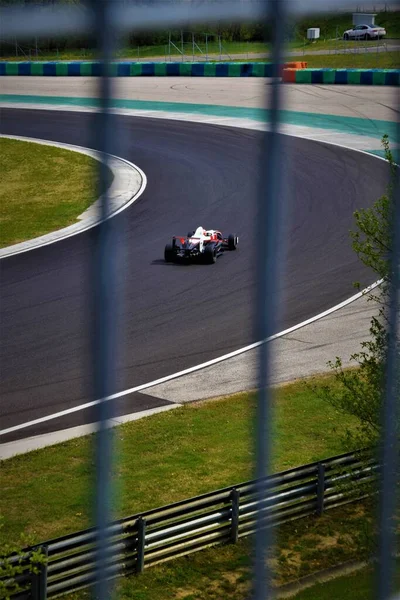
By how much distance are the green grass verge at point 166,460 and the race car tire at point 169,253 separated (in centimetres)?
610

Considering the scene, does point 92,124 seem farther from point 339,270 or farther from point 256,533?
point 339,270

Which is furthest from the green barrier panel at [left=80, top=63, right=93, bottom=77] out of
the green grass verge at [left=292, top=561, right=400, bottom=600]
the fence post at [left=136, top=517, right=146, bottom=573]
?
the fence post at [left=136, top=517, right=146, bottom=573]

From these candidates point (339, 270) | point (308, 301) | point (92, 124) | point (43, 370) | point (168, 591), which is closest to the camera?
point (92, 124)

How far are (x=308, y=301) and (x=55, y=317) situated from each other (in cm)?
423

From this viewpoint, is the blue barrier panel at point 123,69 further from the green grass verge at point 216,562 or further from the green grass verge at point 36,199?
the green grass verge at point 36,199

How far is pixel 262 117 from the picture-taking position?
1.46 meters

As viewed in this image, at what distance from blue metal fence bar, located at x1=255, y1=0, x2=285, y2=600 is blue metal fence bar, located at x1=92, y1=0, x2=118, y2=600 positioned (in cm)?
27

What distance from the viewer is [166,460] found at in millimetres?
9961

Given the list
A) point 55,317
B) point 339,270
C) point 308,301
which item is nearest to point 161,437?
point 55,317

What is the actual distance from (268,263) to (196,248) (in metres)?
15.9

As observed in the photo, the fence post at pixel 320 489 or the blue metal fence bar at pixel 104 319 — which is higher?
the blue metal fence bar at pixel 104 319

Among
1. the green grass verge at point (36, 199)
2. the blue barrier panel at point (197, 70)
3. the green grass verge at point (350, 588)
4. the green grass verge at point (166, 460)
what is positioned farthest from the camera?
the blue barrier panel at point (197, 70)

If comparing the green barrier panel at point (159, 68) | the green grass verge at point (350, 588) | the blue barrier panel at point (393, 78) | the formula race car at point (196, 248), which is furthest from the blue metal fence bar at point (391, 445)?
the formula race car at point (196, 248)

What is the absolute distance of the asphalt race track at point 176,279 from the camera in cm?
1180
